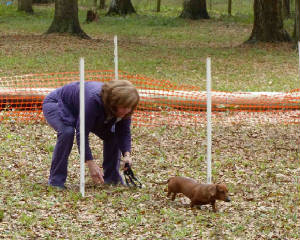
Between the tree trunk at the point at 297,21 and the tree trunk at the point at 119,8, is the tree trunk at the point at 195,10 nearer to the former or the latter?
the tree trunk at the point at 119,8

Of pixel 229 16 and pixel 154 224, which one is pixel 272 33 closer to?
pixel 229 16

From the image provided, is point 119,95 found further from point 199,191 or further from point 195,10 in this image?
point 195,10

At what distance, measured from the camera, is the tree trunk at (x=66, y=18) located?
2050cm

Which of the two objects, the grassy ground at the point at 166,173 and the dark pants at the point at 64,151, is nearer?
the grassy ground at the point at 166,173

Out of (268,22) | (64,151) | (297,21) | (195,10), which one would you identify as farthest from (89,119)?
(195,10)

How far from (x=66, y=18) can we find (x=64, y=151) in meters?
14.9

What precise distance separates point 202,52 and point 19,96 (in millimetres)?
10312

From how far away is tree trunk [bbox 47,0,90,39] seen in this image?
20.5 metres

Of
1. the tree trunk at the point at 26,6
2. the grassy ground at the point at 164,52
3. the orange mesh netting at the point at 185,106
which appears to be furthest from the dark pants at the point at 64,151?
the tree trunk at the point at 26,6

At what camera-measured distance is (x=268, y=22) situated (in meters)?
20.6

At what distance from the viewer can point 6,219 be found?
18.6 feet

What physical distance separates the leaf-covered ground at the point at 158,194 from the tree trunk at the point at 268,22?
37.2 ft

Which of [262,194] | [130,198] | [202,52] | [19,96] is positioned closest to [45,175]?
[130,198]

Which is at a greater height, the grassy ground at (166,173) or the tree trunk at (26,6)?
the tree trunk at (26,6)
